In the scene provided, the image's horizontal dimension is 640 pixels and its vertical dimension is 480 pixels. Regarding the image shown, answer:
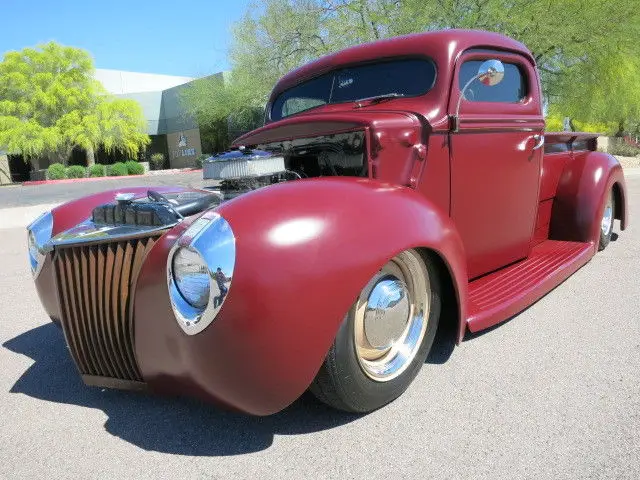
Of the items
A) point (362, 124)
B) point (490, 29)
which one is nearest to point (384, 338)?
point (362, 124)

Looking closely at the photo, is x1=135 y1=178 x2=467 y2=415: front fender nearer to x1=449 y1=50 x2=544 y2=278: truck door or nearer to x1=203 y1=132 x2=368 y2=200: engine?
x1=203 y1=132 x2=368 y2=200: engine

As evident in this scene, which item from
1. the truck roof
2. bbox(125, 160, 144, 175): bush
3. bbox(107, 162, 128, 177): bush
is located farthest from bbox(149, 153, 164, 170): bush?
the truck roof

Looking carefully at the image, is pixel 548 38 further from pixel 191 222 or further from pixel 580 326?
pixel 191 222

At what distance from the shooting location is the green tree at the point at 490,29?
15.3 metres

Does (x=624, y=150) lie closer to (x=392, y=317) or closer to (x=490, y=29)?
(x=490, y=29)

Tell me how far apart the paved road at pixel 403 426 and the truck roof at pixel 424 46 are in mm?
1608

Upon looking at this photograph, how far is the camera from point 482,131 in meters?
2.87

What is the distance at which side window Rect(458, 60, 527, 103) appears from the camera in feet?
9.61

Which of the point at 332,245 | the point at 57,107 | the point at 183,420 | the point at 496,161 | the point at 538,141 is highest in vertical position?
the point at 57,107

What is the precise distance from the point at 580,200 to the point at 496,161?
1.39 meters

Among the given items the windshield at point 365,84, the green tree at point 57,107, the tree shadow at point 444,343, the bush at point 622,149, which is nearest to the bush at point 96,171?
the green tree at point 57,107

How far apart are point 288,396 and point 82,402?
1137 millimetres

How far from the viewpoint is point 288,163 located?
283 cm

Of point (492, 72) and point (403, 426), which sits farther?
point (492, 72)
